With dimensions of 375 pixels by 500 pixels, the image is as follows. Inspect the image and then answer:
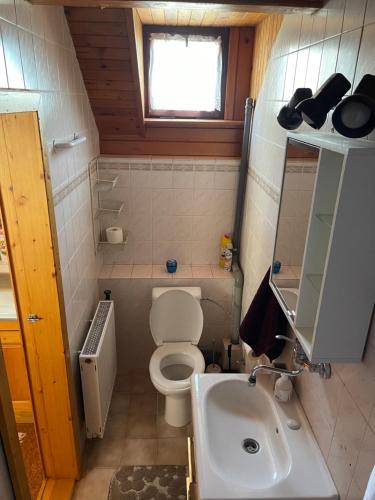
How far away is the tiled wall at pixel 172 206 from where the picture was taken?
2.89m

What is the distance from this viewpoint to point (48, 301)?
190 centimetres

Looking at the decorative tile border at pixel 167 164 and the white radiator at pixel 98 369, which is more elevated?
the decorative tile border at pixel 167 164

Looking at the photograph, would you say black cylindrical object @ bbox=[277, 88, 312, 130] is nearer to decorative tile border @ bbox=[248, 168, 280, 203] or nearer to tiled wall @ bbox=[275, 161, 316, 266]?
tiled wall @ bbox=[275, 161, 316, 266]

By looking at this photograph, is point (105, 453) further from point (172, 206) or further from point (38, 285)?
point (172, 206)

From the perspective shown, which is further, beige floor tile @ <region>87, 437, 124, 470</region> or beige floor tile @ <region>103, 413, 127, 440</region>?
beige floor tile @ <region>103, 413, 127, 440</region>

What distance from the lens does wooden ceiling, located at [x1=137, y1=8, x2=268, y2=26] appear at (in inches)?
92.0

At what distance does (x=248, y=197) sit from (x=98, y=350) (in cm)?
149

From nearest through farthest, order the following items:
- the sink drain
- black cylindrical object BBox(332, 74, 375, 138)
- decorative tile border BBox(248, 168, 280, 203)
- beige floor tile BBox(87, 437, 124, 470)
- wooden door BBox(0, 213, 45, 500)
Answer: black cylindrical object BBox(332, 74, 375, 138)
the sink drain
decorative tile border BBox(248, 168, 280, 203)
wooden door BBox(0, 213, 45, 500)
beige floor tile BBox(87, 437, 124, 470)

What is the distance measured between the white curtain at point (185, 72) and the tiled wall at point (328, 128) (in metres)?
0.74

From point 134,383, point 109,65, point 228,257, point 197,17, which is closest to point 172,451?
point 134,383

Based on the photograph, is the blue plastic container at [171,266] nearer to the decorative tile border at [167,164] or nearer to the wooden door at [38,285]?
the decorative tile border at [167,164]

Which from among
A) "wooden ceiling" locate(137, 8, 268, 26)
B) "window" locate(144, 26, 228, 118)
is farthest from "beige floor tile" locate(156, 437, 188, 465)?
"wooden ceiling" locate(137, 8, 268, 26)

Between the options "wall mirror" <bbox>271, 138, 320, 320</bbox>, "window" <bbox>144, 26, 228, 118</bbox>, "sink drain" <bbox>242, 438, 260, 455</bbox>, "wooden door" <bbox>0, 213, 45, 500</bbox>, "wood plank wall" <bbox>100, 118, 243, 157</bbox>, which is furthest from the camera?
"wood plank wall" <bbox>100, 118, 243, 157</bbox>

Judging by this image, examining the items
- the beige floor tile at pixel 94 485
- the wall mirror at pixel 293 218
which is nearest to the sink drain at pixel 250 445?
the wall mirror at pixel 293 218
